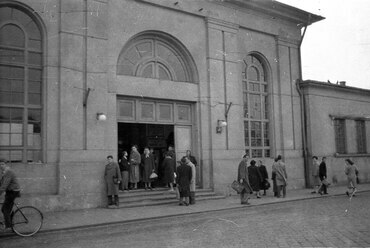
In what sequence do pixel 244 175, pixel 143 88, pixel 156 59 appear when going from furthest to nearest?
pixel 156 59 < pixel 143 88 < pixel 244 175

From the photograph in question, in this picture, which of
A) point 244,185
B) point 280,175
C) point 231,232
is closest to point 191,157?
point 244,185

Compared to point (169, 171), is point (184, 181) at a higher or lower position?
lower

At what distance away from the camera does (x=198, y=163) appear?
58.0ft

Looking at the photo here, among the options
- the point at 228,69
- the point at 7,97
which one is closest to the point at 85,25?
the point at 7,97

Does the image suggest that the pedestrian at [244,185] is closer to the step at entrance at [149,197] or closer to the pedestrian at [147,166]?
the step at entrance at [149,197]

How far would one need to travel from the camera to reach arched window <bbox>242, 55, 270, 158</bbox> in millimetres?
20375

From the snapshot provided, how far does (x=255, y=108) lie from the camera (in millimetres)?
20844

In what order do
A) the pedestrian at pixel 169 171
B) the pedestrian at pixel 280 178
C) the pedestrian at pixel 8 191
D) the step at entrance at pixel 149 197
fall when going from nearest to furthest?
the pedestrian at pixel 8 191
the step at entrance at pixel 149 197
the pedestrian at pixel 169 171
the pedestrian at pixel 280 178

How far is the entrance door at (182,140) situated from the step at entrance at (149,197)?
5.82ft

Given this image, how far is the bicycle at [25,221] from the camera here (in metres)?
9.58

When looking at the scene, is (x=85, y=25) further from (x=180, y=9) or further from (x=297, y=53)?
(x=297, y=53)

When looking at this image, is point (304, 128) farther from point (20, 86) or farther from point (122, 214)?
point (20, 86)

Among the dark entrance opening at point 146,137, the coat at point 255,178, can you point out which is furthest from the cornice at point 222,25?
the coat at point 255,178

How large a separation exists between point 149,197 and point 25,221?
20.3 ft
